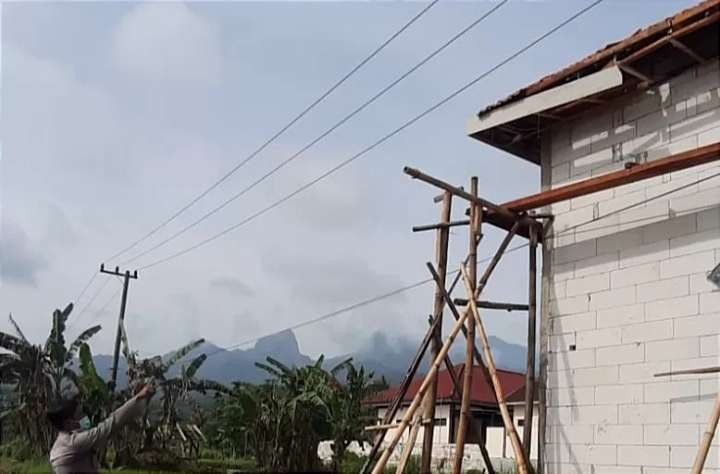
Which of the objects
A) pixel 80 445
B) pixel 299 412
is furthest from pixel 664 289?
pixel 299 412

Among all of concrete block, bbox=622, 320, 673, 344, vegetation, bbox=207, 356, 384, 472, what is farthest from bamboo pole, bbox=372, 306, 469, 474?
vegetation, bbox=207, 356, 384, 472

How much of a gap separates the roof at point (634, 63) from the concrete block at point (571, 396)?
111 inches

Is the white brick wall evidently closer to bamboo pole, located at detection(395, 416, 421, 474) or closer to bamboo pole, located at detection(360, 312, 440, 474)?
bamboo pole, located at detection(360, 312, 440, 474)

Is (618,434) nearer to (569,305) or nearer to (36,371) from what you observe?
(569,305)

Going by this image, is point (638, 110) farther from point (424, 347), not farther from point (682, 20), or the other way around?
point (424, 347)

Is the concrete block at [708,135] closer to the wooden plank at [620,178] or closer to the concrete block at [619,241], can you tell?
the wooden plank at [620,178]

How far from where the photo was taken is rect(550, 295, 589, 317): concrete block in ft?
26.9

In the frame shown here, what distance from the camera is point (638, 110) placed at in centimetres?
807

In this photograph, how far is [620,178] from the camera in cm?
745

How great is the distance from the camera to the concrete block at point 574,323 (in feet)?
26.6

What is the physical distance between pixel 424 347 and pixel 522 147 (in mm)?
2628

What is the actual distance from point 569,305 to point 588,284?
1.06ft

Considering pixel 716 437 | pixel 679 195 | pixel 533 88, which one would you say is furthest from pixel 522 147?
pixel 716 437

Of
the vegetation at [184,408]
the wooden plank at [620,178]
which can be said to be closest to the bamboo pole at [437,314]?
the wooden plank at [620,178]
